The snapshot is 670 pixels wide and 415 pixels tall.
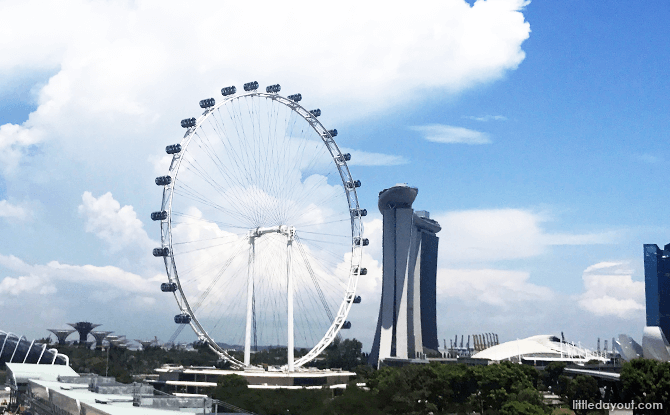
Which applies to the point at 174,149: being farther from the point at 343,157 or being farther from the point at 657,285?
the point at 657,285

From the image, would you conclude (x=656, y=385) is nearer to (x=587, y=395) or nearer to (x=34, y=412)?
(x=587, y=395)

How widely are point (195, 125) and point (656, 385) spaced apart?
45.3 m

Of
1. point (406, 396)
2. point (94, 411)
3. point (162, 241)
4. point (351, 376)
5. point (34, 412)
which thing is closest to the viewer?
point (94, 411)

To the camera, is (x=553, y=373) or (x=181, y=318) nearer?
(x=181, y=318)

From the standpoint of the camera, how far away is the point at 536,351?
11919 centimetres

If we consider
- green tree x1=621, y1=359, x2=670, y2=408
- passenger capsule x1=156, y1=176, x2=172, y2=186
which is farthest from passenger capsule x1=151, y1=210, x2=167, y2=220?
green tree x1=621, y1=359, x2=670, y2=408

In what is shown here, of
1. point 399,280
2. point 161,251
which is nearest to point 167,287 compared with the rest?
point 161,251

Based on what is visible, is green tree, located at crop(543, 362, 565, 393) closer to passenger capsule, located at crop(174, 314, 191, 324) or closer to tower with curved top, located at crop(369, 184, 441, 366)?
tower with curved top, located at crop(369, 184, 441, 366)

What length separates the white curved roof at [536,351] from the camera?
117 m

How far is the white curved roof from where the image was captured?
117 m

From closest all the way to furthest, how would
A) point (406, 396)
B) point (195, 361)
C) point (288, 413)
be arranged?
1. point (288, 413)
2. point (406, 396)
3. point (195, 361)

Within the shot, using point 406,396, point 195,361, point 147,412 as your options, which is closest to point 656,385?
point 406,396

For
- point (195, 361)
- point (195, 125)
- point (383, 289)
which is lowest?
point (195, 361)

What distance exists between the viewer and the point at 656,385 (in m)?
44.1
